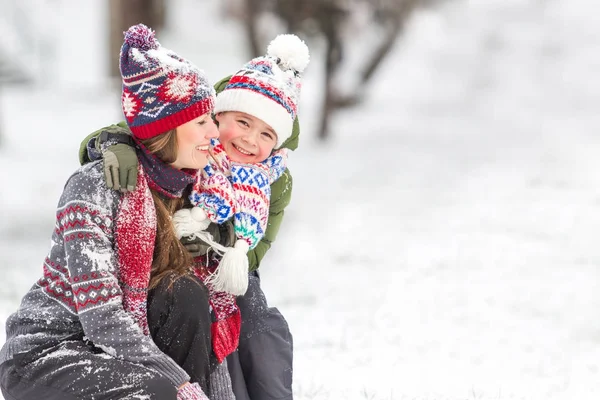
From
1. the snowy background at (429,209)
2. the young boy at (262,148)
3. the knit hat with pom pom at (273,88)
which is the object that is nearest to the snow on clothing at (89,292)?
the young boy at (262,148)

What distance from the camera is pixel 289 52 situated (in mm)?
3215

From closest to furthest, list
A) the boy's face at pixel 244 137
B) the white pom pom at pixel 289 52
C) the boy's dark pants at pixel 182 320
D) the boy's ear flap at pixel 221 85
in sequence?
the boy's dark pants at pixel 182 320 < the boy's face at pixel 244 137 < the white pom pom at pixel 289 52 < the boy's ear flap at pixel 221 85

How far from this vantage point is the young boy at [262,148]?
309 centimetres

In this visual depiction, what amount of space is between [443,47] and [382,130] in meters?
7.69

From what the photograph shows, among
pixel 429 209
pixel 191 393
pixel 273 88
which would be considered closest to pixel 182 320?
pixel 191 393

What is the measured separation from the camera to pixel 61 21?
74.8 feet

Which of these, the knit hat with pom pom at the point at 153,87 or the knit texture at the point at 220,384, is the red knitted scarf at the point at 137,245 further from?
the knit texture at the point at 220,384

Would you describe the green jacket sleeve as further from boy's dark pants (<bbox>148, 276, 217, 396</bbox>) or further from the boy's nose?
boy's dark pants (<bbox>148, 276, 217, 396</bbox>)

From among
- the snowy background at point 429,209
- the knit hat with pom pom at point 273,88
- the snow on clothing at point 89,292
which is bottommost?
the snowy background at point 429,209

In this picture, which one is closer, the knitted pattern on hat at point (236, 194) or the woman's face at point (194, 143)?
the woman's face at point (194, 143)

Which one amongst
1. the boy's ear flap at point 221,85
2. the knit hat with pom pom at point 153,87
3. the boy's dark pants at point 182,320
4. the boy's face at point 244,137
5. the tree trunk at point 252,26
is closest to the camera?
the knit hat with pom pom at point 153,87

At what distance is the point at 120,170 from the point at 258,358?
1064 mm

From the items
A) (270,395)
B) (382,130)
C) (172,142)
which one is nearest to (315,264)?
(270,395)

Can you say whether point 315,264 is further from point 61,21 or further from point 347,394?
point 61,21
